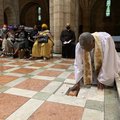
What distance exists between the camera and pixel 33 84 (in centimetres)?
379

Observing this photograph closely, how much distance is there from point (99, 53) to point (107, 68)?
275 mm

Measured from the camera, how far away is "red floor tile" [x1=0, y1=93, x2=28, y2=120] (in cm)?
244

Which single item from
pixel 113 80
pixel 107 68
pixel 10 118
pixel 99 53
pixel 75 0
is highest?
pixel 75 0

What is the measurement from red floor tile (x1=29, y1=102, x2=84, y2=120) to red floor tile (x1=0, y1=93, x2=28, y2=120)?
341 millimetres

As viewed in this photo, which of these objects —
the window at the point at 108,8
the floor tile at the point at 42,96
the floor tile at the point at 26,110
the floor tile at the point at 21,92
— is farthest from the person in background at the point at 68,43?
the window at the point at 108,8

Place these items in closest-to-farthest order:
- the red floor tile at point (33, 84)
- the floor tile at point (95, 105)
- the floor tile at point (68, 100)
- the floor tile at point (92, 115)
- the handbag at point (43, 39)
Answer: the floor tile at point (92, 115), the floor tile at point (95, 105), the floor tile at point (68, 100), the red floor tile at point (33, 84), the handbag at point (43, 39)

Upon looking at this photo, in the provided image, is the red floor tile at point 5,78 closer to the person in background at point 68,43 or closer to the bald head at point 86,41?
the bald head at point 86,41

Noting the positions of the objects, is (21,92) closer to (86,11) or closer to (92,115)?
(92,115)

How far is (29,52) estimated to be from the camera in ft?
27.0

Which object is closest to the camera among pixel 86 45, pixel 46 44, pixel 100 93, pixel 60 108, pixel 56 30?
pixel 60 108

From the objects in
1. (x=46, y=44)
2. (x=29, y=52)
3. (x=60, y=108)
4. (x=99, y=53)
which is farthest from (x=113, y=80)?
(x=29, y=52)

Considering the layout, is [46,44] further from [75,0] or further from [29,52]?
[75,0]

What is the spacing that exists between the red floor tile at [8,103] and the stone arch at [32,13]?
17.4 metres

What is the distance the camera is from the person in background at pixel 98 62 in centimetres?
302
